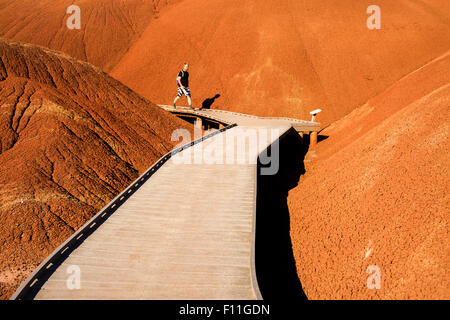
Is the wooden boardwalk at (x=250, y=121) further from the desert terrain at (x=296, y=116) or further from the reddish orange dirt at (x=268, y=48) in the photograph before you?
the reddish orange dirt at (x=268, y=48)

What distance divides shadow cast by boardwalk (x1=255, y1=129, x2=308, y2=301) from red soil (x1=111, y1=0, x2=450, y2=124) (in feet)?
34.3

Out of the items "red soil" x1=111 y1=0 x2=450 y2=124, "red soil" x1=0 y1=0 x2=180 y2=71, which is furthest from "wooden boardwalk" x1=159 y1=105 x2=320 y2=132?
"red soil" x1=0 y1=0 x2=180 y2=71

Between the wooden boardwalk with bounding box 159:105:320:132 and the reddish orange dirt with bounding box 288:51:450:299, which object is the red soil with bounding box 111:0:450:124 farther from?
the reddish orange dirt with bounding box 288:51:450:299

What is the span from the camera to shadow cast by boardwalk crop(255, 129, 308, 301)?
6.36 metres

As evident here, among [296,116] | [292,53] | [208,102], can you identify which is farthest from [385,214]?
[292,53]

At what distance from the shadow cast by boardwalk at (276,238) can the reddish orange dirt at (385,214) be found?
253mm

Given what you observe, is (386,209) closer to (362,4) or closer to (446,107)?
(446,107)

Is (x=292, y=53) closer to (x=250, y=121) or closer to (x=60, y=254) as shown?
(x=250, y=121)

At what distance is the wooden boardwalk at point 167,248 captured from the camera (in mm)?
4090

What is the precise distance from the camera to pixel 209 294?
4039 mm

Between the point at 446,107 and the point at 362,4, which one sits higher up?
the point at 362,4

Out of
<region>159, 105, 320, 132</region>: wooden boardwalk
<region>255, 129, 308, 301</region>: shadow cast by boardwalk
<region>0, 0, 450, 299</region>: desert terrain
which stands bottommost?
<region>255, 129, 308, 301</region>: shadow cast by boardwalk
